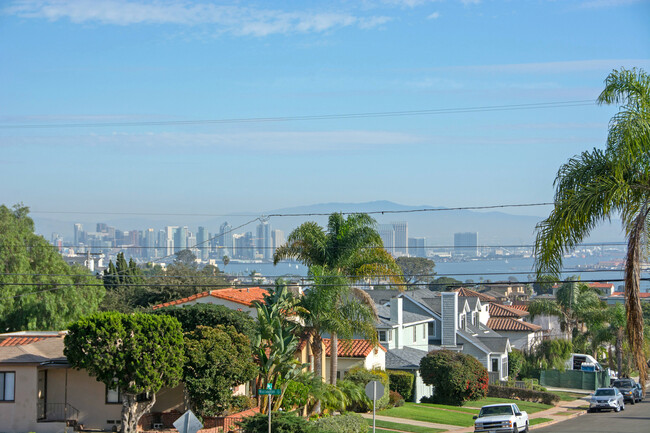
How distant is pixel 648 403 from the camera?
57.6m

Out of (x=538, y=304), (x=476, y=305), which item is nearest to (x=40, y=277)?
(x=476, y=305)

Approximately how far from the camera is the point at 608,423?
41438 mm

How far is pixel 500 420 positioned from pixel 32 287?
35.9 metres

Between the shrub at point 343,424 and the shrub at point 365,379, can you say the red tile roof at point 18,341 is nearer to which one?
the shrub at point 343,424

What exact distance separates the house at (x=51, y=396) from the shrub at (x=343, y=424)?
6.29 meters

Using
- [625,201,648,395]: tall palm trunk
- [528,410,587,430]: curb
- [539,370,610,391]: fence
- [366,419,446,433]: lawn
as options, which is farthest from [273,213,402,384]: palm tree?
[539,370,610,391]: fence

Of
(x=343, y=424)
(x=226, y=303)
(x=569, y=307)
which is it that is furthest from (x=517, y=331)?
(x=343, y=424)

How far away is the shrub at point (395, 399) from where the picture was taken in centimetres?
4466

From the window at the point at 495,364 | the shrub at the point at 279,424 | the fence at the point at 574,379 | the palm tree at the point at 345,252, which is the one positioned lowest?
the fence at the point at 574,379

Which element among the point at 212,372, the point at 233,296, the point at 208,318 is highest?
the point at 233,296

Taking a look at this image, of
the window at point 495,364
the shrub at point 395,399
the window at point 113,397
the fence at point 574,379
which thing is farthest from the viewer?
the fence at point 574,379

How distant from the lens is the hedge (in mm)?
55594

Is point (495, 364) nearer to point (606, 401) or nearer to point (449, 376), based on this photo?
point (606, 401)

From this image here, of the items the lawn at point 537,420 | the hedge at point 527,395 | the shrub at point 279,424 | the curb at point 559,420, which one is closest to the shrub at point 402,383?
the lawn at point 537,420
